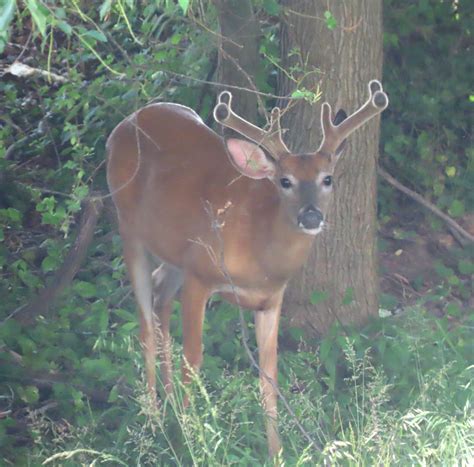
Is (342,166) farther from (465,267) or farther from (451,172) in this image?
(451,172)

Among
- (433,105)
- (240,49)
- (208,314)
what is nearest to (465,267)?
(433,105)

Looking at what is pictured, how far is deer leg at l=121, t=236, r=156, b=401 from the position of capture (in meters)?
6.00

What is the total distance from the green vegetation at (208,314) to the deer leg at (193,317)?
0.48 feet

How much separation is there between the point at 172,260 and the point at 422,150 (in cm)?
313

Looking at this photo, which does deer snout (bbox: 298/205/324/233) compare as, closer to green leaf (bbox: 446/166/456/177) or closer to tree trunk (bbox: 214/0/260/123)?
tree trunk (bbox: 214/0/260/123)

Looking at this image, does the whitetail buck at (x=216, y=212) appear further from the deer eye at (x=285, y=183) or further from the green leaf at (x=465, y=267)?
the green leaf at (x=465, y=267)

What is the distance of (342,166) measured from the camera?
670 centimetres

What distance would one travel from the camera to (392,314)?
24.0ft

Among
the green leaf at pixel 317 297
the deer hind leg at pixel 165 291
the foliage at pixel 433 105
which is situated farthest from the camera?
the foliage at pixel 433 105

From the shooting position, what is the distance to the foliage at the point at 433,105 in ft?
27.6

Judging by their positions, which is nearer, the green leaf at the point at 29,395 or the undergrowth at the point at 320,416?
the undergrowth at the point at 320,416

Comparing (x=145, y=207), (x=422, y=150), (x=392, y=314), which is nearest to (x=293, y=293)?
(x=392, y=314)

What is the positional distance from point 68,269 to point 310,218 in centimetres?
223

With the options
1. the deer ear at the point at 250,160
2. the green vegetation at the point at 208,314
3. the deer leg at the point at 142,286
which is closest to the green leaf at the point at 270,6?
the green vegetation at the point at 208,314
